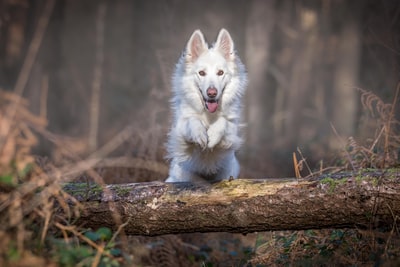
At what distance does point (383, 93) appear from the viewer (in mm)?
8328

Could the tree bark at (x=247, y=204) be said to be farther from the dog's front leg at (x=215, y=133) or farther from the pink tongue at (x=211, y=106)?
the pink tongue at (x=211, y=106)

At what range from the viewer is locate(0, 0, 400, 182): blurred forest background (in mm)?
9969

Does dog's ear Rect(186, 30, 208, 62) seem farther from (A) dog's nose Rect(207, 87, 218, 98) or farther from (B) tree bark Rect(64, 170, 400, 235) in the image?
(B) tree bark Rect(64, 170, 400, 235)

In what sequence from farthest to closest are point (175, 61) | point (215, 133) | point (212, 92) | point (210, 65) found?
point (175, 61) < point (210, 65) < point (212, 92) < point (215, 133)

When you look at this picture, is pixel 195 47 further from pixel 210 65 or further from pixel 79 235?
pixel 79 235

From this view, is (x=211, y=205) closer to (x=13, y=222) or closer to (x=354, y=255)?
(x=354, y=255)

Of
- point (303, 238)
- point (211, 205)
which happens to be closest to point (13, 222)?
point (211, 205)

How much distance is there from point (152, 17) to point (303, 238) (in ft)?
83.9

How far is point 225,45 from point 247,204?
8.34 feet

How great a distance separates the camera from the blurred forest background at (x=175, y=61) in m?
9.97

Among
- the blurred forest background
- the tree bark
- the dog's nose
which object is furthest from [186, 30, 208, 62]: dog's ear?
the tree bark

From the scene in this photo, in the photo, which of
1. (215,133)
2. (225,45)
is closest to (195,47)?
(225,45)

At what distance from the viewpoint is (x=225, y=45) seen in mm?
6414

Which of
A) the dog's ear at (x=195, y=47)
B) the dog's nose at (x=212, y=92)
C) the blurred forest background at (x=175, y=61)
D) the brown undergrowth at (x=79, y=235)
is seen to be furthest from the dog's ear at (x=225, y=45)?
the blurred forest background at (x=175, y=61)
